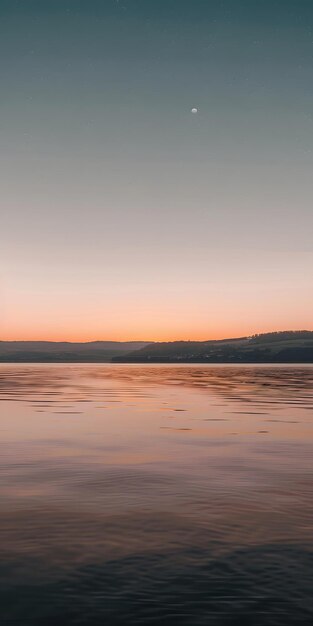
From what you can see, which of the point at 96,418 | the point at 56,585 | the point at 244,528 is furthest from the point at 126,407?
the point at 56,585

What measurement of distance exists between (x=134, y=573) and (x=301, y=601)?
263cm

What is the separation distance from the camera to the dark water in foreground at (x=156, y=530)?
9.45m

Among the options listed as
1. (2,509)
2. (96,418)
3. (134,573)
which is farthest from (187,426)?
(134,573)

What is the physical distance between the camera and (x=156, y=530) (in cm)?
1370

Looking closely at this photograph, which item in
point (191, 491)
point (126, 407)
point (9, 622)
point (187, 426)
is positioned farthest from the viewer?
point (126, 407)

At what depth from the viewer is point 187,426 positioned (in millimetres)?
36125

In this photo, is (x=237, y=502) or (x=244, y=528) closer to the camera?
(x=244, y=528)

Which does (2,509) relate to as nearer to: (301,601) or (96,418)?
(301,601)

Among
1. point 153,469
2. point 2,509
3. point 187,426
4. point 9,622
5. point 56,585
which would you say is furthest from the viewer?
point 187,426

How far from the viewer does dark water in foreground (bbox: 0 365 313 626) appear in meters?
9.45

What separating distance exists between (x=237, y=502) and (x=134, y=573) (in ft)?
20.4

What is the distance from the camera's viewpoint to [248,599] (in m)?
9.66

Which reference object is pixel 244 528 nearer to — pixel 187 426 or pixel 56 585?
pixel 56 585

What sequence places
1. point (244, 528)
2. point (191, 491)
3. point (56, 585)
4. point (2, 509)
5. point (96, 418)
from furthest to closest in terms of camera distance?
point (96, 418) < point (191, 491) < point (2, 509) < point (244, 528) < point (56, 585)
